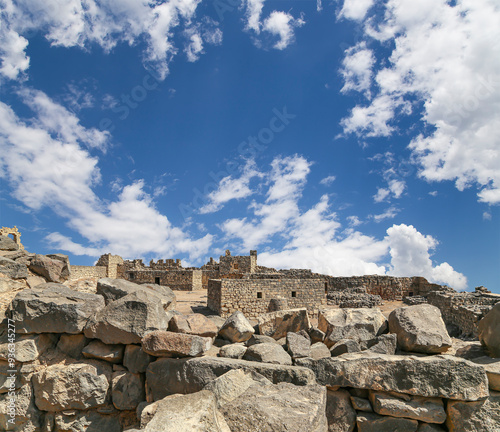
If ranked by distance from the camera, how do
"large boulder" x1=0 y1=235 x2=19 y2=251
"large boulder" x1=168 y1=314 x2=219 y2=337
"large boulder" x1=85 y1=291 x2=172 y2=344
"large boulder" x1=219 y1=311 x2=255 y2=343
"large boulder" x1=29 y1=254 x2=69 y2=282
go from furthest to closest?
1. "large boulder" x1=0 y1=235 x2=19 y2=251
2. "large boulder" x1=29 y1=254 x2=69 y2=282
3. "large boulder" x1=219 y1=311 x2=255 y2=343
4. "large boulder" x1=168 y1=314 x2=219 y2=337
5. "large boulder" x1=85 y1=291 x2=172 y2=344

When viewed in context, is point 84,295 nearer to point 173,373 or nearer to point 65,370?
point 65,370

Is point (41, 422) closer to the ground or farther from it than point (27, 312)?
closer to the ground

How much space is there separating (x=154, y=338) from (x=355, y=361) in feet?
8.57

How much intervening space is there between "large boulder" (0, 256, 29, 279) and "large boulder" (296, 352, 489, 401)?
5937 millimetres

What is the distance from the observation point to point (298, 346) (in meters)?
4.38

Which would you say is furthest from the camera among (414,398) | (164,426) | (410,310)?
(410,310)

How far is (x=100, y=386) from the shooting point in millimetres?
4602

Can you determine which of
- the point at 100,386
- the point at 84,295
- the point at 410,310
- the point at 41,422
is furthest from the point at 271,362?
the point at 41,422

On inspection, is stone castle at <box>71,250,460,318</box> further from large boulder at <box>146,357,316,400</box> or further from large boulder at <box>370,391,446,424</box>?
large boulder at <box>370,391,446,424</box>

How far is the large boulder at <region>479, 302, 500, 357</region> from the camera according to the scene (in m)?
3.93

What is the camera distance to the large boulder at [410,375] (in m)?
3.30

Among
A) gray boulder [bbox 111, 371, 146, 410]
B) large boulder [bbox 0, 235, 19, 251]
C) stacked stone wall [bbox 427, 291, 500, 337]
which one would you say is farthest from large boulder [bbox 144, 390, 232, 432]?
stacked stone wall [bbox 427, 291, 500, 337]

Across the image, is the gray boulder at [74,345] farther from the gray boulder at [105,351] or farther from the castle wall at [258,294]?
the castle wall at [258,294]

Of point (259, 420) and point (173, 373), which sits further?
point (173, 373)
